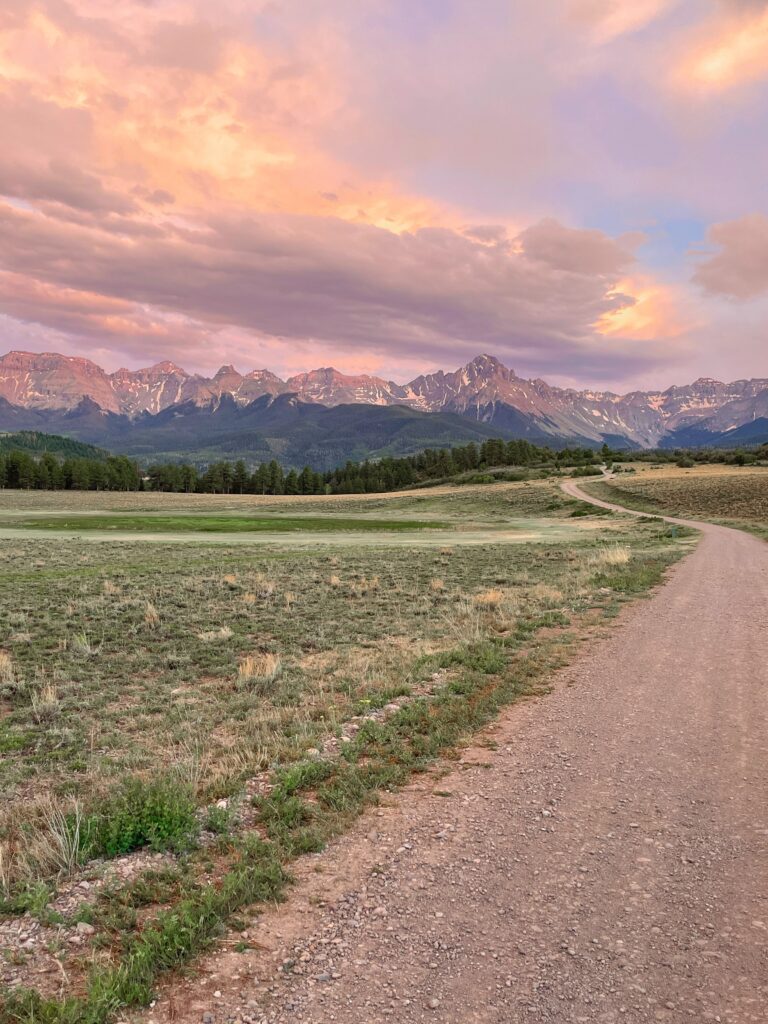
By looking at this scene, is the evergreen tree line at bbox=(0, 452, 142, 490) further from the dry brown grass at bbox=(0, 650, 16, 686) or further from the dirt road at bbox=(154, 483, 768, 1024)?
the dirt road at bbox=(154, 483, 768, 1024)

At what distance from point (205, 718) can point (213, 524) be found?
58.2 metres

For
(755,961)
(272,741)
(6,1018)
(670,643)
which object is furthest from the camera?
(670,643)

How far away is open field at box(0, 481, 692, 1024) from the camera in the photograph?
17.6ft

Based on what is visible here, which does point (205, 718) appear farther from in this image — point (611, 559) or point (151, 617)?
point (611, 559)

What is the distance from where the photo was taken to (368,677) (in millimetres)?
12961

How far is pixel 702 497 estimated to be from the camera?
7681cm

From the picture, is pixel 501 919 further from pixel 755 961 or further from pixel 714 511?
pixel 714 511

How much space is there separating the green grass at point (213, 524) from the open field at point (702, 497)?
31.2m

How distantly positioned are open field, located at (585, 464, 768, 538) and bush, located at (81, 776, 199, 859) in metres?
51.2

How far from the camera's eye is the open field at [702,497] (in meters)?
64.1

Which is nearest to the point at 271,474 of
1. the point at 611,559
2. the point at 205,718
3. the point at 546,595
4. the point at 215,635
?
the point at 611,559

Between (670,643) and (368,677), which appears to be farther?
(670,643)

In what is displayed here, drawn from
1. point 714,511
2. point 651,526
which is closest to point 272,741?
point 651,526

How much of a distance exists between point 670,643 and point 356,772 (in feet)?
33.7
